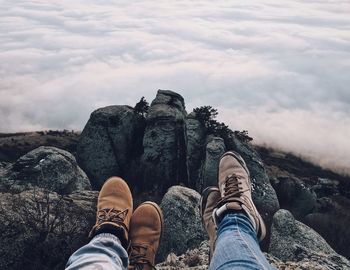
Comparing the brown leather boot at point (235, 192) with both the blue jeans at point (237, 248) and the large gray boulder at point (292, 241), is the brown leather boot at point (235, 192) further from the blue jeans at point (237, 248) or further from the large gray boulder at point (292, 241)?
the large gray boulder at point (292, 241)

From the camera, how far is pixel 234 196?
6.16 meters

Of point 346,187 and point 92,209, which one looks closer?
point 92,209

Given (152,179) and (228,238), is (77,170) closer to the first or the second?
(152,179)

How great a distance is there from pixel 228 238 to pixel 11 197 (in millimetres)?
7807

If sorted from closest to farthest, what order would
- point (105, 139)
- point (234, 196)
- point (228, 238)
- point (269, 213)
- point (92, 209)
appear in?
point (228, 238) → point (234, 196) → point (92, 209) → point (269, 213) → point (105, 139)

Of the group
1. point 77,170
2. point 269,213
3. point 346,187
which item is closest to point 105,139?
point 77,170

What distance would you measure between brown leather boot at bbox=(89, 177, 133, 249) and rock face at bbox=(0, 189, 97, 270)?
344cm

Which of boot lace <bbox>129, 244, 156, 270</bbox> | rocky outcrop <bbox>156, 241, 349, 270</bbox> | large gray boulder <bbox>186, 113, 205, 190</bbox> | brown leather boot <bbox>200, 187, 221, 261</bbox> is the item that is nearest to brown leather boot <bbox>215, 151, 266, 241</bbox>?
brown leather boot <bbox>200, 187, 221, 261</bbox>

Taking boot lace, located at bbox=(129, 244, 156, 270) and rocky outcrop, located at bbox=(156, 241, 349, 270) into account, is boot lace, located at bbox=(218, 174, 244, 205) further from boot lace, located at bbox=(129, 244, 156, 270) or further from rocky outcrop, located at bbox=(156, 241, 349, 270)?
rocky outcrop, located at bbox=(156, 241, 349, 270)

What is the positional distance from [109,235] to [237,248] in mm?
2059

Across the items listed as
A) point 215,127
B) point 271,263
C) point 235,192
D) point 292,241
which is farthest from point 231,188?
point 215,127

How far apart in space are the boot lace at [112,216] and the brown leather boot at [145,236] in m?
0.30

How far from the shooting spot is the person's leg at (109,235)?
175 inches

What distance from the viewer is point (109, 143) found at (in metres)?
34.2
